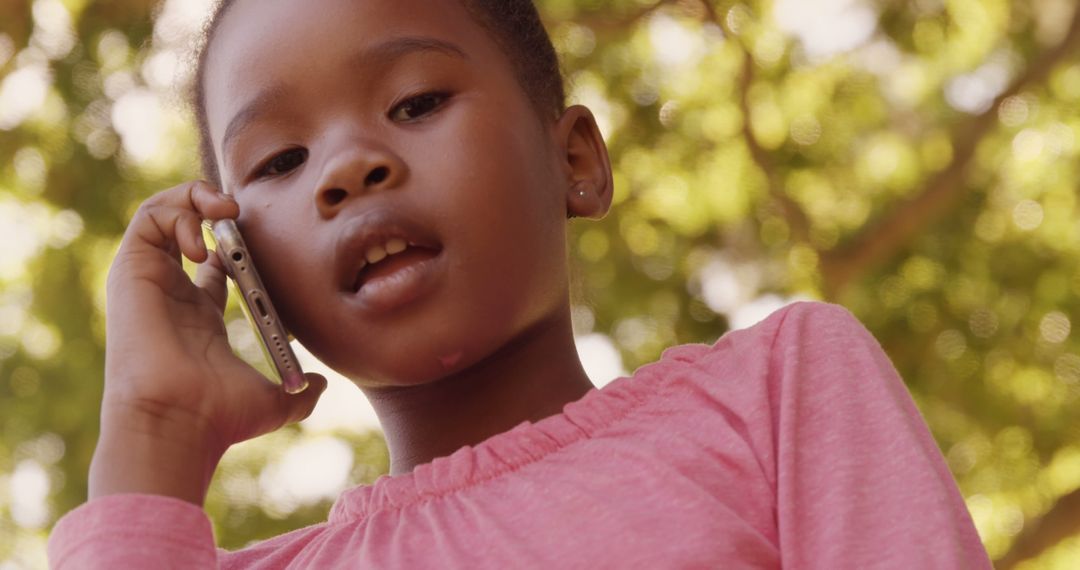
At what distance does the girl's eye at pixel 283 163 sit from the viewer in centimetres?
162

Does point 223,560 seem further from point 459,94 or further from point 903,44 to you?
point 903,44

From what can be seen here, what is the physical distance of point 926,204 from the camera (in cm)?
452

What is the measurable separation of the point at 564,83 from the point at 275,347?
764 mm

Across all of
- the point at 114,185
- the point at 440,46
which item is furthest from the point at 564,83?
the point at 114,185

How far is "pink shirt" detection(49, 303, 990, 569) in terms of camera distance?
1.29m

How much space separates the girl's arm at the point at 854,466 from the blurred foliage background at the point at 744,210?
10.2ft

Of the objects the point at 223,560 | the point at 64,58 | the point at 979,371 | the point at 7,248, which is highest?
the point at 64,58

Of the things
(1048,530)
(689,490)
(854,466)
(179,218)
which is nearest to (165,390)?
(179,218)

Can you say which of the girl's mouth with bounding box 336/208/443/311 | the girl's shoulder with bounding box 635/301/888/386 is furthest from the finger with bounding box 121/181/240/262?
the girl's shoulder with bounding box 635/301/888/386

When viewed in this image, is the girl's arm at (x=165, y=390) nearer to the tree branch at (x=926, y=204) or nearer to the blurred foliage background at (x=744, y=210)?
the blurred foliage background at (x=744, y=210)

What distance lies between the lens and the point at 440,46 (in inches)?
64.7

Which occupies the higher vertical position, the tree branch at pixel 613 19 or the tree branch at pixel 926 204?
the tree branch at pixel 613 19

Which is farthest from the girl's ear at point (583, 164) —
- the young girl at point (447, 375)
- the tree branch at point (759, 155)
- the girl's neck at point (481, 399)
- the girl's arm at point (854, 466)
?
the tree branch at point (759, 155)

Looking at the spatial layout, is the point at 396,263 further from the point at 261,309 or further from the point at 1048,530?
the point at 1048,530
